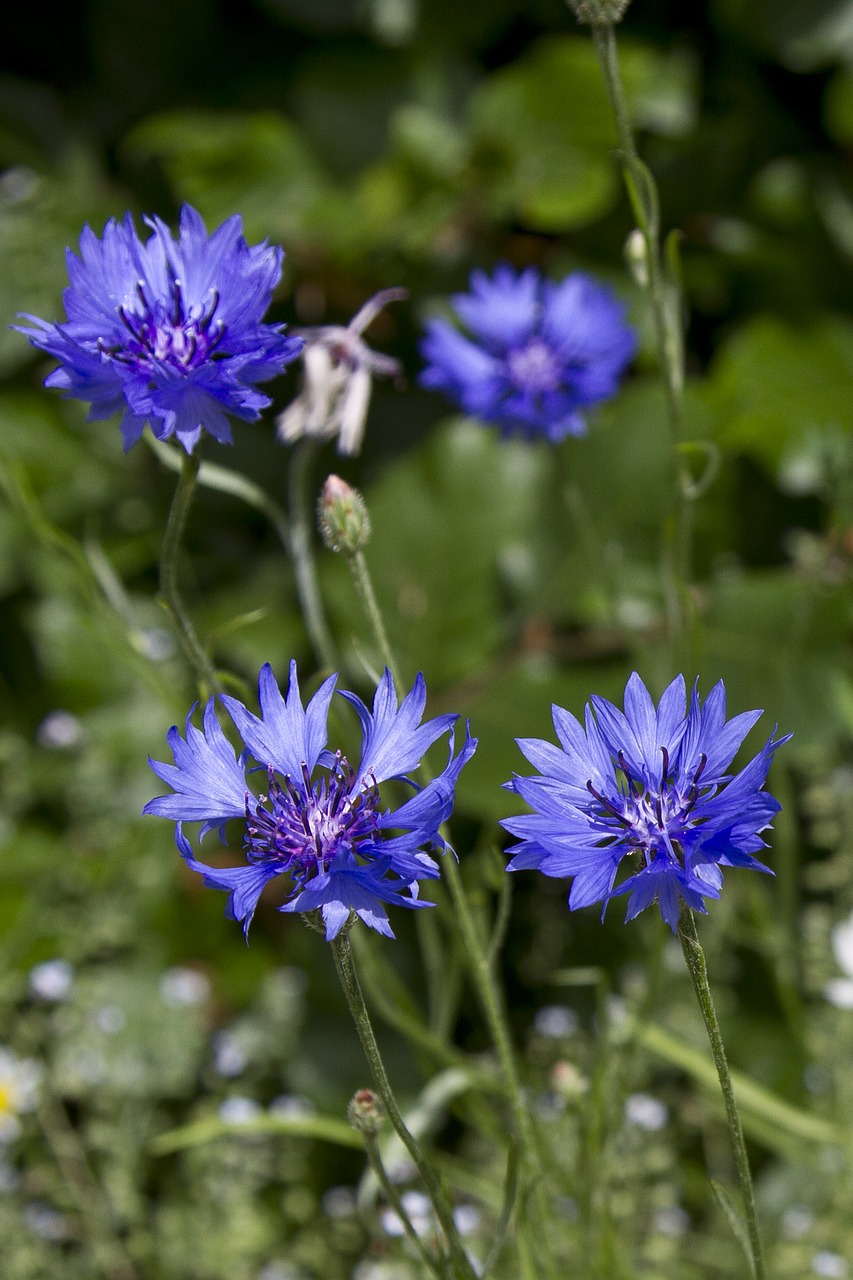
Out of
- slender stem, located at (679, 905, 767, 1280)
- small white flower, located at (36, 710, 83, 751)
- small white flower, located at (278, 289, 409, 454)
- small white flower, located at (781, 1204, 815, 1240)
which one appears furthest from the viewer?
small white flower, located at (36, 710, 83, 751)

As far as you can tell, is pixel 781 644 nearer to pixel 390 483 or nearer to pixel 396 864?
pixel 390 483

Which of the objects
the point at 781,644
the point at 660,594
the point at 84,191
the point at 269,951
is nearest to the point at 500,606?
the point at 660,594

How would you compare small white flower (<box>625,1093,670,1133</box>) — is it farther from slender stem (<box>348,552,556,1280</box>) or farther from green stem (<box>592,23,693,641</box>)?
green stem (<box>592,23,693,641</box>)

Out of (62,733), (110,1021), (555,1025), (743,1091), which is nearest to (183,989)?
(110,1021)

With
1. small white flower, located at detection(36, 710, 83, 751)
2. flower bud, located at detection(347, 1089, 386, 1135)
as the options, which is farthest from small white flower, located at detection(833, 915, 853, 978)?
small white flower, located at detection(36, 710, 83, 751)

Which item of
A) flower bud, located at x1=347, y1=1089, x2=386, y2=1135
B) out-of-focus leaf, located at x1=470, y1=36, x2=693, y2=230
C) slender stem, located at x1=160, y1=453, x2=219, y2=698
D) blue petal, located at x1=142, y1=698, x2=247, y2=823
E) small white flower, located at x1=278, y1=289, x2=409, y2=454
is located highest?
out-of-focus leaf, located at x1=470, y1=36, x2=693, y2=230

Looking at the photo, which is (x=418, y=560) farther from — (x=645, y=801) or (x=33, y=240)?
(x=645, y=801)

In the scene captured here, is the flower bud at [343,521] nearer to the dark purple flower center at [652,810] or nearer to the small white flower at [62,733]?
the dark purple flower center at [652,810]

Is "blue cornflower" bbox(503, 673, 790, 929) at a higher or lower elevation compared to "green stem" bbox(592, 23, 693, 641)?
lower
